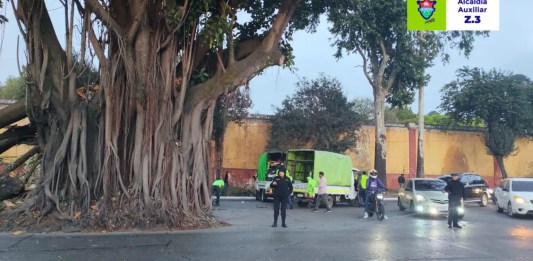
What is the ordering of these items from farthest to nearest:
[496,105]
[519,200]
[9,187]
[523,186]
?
1. [496,105]
2. [523,186]
3. [519,200]
4. [9,187]

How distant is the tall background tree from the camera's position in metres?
36.8

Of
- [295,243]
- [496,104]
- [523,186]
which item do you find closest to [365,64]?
[496,104]

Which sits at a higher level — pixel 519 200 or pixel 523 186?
pixel 523 186

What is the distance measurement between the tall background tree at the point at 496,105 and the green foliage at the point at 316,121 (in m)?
8.36

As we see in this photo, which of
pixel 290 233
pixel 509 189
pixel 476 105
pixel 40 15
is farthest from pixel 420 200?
pixel 476 105

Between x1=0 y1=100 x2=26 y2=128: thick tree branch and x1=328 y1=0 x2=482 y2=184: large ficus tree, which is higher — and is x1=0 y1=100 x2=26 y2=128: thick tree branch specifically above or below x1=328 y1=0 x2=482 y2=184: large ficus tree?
below

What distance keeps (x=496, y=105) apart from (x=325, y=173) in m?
18.6

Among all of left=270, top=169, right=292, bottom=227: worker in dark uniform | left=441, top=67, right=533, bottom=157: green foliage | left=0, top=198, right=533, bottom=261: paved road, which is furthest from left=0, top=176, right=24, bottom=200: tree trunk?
left=441, top=67, right=533, bottom=157: green foliage

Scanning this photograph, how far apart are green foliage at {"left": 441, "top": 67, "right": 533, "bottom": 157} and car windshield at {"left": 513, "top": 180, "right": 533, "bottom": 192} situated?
17248mm

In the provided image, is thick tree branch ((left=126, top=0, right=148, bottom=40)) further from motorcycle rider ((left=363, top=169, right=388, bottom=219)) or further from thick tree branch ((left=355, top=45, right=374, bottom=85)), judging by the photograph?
thick tree branch ((left=355, top=45, right=374, bottom=85))

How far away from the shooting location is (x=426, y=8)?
1791 centimetres

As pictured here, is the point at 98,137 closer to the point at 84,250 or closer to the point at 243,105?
the point at 84,250

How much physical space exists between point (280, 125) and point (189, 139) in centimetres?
1952

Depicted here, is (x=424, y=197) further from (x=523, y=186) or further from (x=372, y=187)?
(x=523, y=186)
